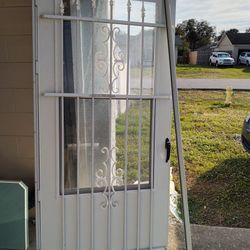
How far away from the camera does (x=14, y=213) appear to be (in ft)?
7.60

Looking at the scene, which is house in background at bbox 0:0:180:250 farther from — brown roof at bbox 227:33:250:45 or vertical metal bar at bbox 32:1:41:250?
brown roof at bbox 227:33:250:45

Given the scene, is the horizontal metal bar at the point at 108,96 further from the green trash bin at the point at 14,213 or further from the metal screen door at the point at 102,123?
the green trash bin at the point at 14,213

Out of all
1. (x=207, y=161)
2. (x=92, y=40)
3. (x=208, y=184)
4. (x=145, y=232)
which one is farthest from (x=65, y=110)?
(x=207, y=161)

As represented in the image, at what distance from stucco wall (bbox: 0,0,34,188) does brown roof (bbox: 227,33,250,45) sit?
29040mm

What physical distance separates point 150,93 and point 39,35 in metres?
0.71

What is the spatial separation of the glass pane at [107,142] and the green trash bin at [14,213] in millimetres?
344

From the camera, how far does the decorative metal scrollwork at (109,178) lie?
223cm

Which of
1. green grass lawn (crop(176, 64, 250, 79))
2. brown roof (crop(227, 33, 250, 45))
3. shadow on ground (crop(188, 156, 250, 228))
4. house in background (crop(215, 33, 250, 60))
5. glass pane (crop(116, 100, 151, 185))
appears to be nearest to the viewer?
glass pane (crop(116, 100, 151, 185))

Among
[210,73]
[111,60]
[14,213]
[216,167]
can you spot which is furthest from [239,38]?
[14,213]

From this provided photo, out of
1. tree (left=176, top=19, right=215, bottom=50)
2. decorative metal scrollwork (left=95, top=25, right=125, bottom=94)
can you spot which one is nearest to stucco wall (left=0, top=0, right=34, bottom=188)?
decorative metal scrollwork (left=95, top=25, right=125, bottom=94)

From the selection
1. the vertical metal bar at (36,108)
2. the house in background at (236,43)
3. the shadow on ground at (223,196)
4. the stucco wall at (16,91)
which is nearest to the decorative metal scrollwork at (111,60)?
the vertical metal bar at (36,108)

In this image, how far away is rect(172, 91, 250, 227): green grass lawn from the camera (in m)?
3.37

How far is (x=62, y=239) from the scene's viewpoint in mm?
2230

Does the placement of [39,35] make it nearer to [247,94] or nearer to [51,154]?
[51,154]
